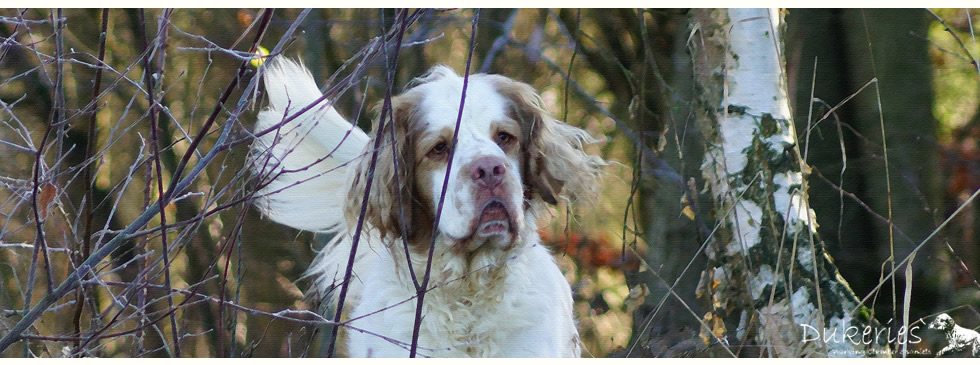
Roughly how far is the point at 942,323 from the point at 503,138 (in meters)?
1.19

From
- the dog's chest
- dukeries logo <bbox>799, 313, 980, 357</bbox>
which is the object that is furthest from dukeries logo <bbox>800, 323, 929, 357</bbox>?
the dog's chest

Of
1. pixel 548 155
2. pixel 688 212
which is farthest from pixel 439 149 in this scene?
pixel 688 212

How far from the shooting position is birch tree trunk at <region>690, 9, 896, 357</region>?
227 cm

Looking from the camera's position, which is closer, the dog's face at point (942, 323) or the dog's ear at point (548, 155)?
the dog's face at point (942, 323)

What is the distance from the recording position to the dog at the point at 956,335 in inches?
83.1

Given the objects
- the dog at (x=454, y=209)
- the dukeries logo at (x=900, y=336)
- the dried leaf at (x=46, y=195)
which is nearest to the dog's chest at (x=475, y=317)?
the dog at (x=454, y=209)

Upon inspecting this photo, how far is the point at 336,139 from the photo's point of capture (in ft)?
7.71

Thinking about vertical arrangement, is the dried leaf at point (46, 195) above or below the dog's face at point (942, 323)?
above

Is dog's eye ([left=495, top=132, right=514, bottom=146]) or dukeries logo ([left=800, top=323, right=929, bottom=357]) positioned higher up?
dog's eye ([left=495, top=132, right=514, bottom=146])

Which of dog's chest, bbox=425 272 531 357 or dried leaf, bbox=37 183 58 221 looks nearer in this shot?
dried leaf, bbox=37 183 58 221

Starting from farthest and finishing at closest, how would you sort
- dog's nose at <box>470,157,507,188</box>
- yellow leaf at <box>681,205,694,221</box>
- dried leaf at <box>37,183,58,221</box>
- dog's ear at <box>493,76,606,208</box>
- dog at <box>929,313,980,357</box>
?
yellow leaf at <box>681,205,694,221</box>
dog's ear at <box>493,76,606,208</box>
dog at <box>929,313,980,357</box>
dog's nose at <box>470,157,507,188</box>
dried leaf at <box>37,183,58,221</box>

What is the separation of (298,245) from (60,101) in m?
2.08

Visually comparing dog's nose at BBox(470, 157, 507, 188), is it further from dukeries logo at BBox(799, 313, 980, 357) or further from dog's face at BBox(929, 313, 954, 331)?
dog's face at BBox(929, 313, 954, 331)

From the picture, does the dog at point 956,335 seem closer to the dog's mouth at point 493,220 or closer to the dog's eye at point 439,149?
the dog's mouth at point 493,220
